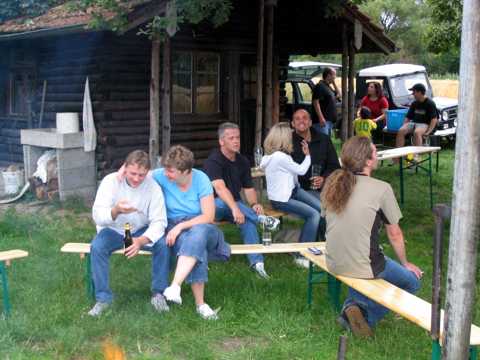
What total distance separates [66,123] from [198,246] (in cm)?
524

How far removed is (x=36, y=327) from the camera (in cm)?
445

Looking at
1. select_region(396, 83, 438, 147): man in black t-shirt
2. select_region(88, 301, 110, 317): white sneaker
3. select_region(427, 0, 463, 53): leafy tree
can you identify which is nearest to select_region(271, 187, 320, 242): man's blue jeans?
select_region(88, 301, 110, 317): white sneaker

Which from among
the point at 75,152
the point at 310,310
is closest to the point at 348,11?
the point at 75,152

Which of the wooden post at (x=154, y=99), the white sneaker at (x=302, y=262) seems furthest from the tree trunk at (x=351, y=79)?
the white sneaker at (x=302, y=262)

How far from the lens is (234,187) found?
6.00 meters

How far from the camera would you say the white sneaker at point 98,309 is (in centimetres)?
466

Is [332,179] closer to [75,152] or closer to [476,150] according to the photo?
[476,150]

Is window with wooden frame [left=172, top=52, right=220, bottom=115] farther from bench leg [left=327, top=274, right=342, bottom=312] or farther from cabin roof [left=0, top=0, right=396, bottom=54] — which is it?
bench leg [left=327, top=274, right=342, bottom=312]

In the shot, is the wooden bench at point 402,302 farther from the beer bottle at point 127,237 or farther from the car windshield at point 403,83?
the car windshield at point 403,83

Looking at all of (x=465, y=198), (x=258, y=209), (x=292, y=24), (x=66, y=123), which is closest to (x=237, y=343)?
(x=258, y=209)

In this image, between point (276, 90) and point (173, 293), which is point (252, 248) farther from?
point (276, 90)

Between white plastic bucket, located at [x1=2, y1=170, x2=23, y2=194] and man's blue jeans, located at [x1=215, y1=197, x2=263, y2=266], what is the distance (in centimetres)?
508

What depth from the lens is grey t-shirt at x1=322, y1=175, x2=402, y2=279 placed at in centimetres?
416

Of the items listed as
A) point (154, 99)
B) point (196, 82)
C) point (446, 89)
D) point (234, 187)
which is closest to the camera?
point (234, 187)
